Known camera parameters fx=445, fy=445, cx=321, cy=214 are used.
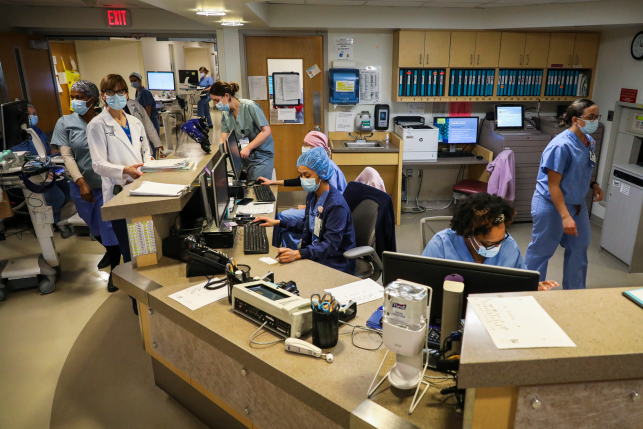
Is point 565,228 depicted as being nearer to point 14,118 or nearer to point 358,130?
point 358,130

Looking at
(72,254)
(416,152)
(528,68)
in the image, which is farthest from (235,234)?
(528,68)

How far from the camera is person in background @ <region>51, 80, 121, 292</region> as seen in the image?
3.35m

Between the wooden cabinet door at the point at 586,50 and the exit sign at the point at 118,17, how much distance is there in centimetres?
518

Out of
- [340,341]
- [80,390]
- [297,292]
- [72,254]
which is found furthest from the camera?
[72,254]

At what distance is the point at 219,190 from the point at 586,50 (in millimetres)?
4753

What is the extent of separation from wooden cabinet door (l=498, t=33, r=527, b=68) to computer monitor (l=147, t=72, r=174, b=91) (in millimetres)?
8191

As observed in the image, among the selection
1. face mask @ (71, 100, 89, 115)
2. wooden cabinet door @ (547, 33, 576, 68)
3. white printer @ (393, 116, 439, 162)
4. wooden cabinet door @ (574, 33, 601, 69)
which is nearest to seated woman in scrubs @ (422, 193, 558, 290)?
face mask @ (71, 100, 89, 115)

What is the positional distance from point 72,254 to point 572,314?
14.7 ft

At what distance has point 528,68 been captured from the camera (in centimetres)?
517

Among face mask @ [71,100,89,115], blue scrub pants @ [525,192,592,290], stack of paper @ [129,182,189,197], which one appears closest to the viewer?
stack of paper @ [129,182,189,197]

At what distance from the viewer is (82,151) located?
11.3 feet

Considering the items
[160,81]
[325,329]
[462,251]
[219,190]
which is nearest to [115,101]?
[219,190]

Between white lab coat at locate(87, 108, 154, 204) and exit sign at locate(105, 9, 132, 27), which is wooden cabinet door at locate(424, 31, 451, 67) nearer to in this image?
white lab coat at locate(87, 108, 154, 204)

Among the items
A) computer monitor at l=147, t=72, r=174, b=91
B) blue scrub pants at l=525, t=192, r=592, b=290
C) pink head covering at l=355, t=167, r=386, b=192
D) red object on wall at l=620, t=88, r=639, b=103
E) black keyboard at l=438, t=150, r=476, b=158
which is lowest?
blue scrub pants at l=525, t=192, r=592, b=290
